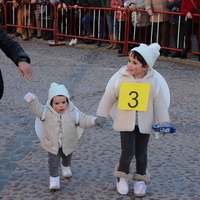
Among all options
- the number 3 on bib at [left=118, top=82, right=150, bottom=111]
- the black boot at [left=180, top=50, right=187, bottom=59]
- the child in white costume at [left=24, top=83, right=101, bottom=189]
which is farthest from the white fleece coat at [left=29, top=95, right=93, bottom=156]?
the black boot at [left=180, top=50, right=187, bottom=59]

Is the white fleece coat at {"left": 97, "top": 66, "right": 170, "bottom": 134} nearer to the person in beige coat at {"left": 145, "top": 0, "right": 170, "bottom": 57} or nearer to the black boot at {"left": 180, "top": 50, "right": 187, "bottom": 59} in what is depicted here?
the black boot at {"left": 180, "top": 50, "right": 187, "bottom": 59}

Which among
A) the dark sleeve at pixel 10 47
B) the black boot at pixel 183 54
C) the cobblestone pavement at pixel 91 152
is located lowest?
the cobblestone pavement at pixel 91 152

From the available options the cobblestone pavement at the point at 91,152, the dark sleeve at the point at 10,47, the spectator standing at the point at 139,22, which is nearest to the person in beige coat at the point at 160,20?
the spectator standing at the point at 139,22

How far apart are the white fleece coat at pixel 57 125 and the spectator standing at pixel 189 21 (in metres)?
7.19

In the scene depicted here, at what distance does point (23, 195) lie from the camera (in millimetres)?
4082

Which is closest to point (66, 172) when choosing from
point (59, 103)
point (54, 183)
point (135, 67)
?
point (54, 183)

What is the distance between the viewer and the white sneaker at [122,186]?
4.12m

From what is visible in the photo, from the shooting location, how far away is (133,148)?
159 inches

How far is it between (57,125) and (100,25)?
30.2ft

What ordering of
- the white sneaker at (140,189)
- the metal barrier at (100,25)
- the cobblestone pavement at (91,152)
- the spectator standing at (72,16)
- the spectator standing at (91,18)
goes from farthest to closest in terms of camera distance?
1. the spectator standing at (72,16)
2. the spectator standing at (91,18)
3. the metal barrier at (100,25)
4. the cobblestone pavement at (91,152)
5. the white sneaker at (140,189)

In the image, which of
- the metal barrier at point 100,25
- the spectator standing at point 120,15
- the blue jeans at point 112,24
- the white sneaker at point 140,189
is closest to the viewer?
the white sneaker at point 140,189

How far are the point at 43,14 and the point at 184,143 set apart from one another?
974 centimetres

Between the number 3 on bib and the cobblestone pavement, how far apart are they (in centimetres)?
77

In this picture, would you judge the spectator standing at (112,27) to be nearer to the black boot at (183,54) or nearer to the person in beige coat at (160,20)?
the person in beige coat at (160,20)
